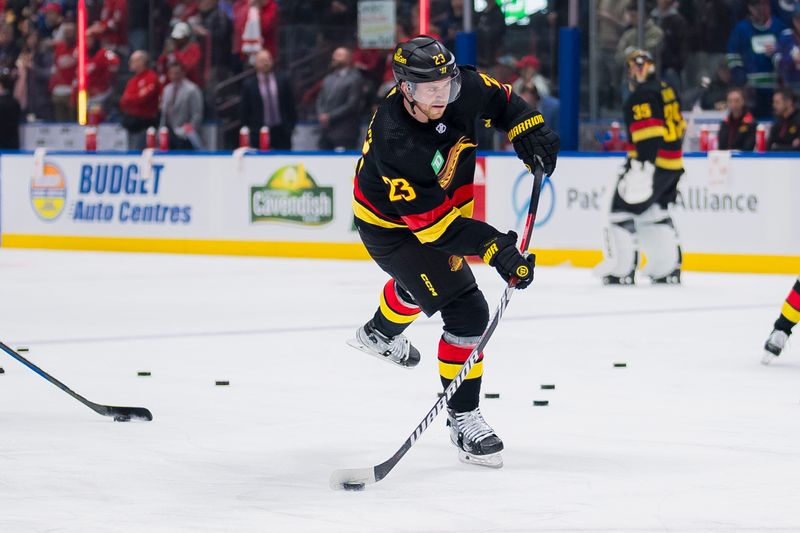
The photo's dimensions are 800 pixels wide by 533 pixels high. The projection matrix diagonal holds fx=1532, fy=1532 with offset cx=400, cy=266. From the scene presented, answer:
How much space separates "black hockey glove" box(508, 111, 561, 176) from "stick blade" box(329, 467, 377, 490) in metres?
1.11

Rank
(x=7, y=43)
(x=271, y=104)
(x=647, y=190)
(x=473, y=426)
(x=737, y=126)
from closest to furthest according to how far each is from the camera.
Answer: (x=473, y=426), (x=647, y=190), (x=737, y=126), (x=271, y=104), (x=7, y=43)

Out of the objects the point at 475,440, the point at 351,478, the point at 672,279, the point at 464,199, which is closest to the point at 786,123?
the point at 672,279

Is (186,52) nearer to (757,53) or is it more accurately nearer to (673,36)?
(673,36)

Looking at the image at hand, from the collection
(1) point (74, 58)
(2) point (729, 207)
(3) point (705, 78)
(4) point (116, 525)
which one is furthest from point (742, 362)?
(1) point (74, 58)

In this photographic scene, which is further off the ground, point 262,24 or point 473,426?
point 262,24

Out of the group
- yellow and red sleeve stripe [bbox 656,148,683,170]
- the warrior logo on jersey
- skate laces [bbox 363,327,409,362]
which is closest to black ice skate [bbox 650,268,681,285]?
yellow and red sleeve stripe [bbox 656,148,683,170]

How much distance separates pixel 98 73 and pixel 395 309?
1125 cm

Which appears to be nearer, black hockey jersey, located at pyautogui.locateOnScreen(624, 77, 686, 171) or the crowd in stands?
black hockey jersey, located at pyautogui.locateOnScreen(624, 77, 686, 171)

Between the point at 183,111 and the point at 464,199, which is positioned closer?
the point at 464,199

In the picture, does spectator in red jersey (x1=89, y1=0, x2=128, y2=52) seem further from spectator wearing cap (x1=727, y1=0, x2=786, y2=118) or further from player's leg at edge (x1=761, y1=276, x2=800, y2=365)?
player's leg at edge (x1=761, y1=276, x2=800, y2=365)

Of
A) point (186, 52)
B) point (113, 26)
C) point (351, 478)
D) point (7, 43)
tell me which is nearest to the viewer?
point (351, 478)

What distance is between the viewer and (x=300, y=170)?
12898 mm

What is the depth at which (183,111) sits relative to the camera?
48.3 ft

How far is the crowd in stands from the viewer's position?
481 inches
